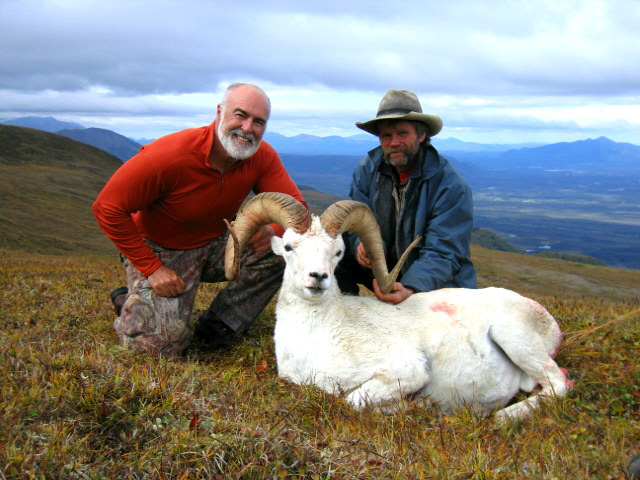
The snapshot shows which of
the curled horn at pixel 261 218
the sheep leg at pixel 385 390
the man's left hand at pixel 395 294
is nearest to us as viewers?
the sheep leg at pixel 385 390

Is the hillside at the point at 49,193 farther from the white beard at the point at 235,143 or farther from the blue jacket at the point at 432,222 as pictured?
the blue jacket at the point at 432,222

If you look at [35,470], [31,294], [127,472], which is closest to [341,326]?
[127,472]

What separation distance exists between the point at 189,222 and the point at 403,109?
351 cm

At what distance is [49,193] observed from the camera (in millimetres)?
79375

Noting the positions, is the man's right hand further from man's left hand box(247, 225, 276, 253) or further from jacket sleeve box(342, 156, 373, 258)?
jacket sleeve box(342, 156, 373, 258)

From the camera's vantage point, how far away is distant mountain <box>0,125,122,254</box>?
49.3 meters

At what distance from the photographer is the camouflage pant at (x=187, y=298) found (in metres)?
7.52

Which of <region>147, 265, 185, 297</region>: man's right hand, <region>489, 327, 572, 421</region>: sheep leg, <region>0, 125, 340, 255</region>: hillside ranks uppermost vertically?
<region>147, 265, 185, 297</region>: man's right hand

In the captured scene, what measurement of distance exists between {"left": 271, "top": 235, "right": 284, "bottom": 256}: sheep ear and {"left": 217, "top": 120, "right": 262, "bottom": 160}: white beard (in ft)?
3.98

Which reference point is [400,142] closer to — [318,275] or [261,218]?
[261,218]

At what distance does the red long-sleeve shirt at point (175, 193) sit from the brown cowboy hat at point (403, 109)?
5.95 ft

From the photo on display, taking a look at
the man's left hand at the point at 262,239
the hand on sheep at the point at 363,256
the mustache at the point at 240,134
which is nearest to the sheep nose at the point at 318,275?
the hand on sheep at the point at 363,256

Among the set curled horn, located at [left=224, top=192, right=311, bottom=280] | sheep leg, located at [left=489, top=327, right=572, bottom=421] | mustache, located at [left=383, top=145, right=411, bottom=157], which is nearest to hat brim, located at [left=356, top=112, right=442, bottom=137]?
mustache, located at [left=383, top=145, right=411, bottom=157]

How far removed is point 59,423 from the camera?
3.85 meters
